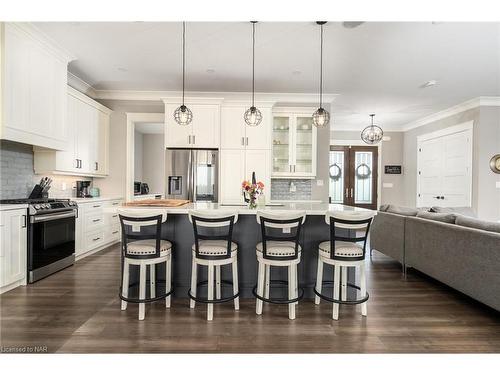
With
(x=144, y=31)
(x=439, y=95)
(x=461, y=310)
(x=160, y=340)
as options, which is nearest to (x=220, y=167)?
(x=144, y=31)

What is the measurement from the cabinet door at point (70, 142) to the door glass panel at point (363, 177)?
689cm

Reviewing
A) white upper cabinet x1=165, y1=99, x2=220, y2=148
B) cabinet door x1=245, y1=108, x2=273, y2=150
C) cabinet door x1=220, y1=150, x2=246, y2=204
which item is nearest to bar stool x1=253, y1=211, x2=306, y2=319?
cabinet door x1=220, y1=150, x2=246, y2=204

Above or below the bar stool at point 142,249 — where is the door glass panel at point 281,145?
above

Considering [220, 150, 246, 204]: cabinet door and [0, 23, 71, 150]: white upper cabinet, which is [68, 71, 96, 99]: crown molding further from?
[220, 150, 246, 204]: cabinet door

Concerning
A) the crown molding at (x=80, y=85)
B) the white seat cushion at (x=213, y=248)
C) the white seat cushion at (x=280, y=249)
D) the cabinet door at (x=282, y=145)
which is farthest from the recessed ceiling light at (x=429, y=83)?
the crown molding at (x=80, y=85)

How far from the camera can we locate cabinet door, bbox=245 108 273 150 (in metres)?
4.72

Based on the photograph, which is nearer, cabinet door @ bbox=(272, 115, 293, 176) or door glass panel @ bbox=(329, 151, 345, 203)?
cabinet door @ bbox=(272, 115, 293, 176)

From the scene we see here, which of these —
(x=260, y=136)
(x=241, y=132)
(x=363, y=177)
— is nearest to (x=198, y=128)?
(x=241, y=132)

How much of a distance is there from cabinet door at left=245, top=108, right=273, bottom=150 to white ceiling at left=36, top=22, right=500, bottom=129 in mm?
642

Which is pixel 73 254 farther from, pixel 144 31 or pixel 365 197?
pixel 365 197

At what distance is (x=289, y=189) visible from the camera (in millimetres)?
5270

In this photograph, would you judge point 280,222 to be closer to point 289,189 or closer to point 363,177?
point 289,189

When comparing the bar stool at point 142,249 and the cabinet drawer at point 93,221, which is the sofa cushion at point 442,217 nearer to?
the bar stool at point 142,249

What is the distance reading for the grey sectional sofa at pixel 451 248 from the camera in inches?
90.1
